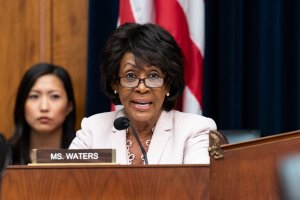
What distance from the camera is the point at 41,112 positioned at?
389 centimetres

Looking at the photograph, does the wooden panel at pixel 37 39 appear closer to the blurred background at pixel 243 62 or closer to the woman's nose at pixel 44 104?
the blurred background at pixel 243 62

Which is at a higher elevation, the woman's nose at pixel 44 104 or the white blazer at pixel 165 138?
the woman's nose at pixel 44 104

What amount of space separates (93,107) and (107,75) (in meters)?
0.93

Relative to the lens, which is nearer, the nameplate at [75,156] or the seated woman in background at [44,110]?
the nameplate at [75,156]

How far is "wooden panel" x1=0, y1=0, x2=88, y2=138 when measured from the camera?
4.24 metres

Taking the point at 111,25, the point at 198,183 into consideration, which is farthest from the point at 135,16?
the point at 198,183

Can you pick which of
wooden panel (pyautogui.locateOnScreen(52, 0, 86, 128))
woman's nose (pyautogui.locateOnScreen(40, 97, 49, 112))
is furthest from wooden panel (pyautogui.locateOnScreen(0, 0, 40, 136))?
woman's nose (pyautogui.locateOnScreen(40, 97, 49, 112))

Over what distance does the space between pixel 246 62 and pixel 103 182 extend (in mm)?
1935

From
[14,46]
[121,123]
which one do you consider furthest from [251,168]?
[14,46]

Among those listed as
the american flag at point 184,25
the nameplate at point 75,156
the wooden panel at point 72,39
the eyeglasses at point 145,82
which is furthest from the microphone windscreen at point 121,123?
the wooden panel at point 72,39

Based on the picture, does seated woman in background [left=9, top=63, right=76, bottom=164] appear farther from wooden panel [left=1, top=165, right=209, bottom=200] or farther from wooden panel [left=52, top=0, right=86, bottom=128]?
wooden panel [left=1, top=165, right=209, bottom=200]

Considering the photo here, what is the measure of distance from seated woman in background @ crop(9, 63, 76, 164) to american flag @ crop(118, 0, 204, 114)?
533mm

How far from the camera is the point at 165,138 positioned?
9.66 feet

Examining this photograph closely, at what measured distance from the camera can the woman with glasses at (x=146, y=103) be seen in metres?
2.91
